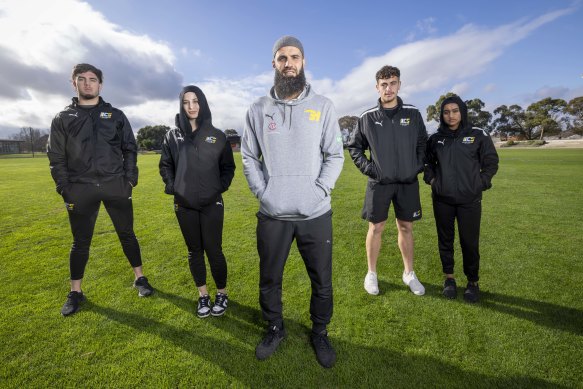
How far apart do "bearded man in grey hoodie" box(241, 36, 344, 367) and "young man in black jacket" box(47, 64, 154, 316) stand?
1831 mm

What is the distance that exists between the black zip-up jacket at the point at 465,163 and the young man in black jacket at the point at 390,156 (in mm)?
271

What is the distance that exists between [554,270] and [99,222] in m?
8.79

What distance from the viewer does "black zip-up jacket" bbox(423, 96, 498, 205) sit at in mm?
3346

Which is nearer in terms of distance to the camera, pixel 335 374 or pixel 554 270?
pixel 335 374

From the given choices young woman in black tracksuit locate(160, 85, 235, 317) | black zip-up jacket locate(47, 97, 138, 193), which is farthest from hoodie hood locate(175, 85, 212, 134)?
black zip-up jacket locate(47, 97, 138, 193)

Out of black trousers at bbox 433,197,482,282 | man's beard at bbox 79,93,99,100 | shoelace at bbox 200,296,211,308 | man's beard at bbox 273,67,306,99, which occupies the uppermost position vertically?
man's beard at bbox 79,93,99,100

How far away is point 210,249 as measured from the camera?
311cm

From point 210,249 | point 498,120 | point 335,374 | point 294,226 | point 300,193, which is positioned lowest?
point 335,374

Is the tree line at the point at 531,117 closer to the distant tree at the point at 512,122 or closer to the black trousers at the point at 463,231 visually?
the distant tree at the point at 512,122

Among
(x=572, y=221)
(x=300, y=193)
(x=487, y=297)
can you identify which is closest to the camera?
(x=300, y=193)

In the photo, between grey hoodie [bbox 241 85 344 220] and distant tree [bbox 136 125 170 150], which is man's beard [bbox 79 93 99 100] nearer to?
grey hoodie [bbox 241 85 344 220]

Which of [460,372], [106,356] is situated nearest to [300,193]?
[460,372]

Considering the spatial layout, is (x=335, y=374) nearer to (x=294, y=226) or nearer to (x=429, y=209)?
(x=294, y=226)

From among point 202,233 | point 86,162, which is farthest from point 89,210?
point 202,233
